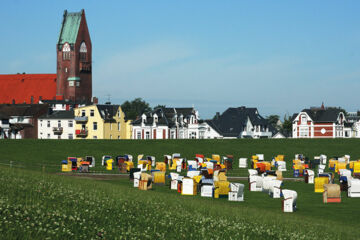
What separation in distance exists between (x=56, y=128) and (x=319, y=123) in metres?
66.5

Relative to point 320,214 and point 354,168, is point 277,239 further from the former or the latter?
point 354,168

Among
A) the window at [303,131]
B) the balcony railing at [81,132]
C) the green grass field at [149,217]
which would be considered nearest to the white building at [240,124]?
the window at [303,131]

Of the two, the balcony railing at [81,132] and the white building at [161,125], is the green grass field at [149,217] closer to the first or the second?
the white building at [161,125]

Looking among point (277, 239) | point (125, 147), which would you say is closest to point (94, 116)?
point (125, 147)

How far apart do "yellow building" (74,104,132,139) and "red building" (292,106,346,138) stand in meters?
45.9

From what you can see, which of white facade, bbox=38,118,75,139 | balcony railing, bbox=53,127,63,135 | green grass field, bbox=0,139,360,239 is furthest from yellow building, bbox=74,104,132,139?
green grass field, bbox=0,139,360,239

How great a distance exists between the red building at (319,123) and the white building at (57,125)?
187 feet

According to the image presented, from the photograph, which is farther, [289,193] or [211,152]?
[211,152]

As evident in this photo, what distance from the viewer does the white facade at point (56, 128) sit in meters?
154

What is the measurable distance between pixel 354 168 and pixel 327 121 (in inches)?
3417

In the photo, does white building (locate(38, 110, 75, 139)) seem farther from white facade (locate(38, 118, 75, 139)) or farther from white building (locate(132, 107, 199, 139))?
white building (locate(132, 107, 199, 139))

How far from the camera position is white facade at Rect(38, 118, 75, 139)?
154m

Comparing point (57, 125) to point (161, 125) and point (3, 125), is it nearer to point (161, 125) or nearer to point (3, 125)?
point (3, 125)

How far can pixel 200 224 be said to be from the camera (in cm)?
2869
